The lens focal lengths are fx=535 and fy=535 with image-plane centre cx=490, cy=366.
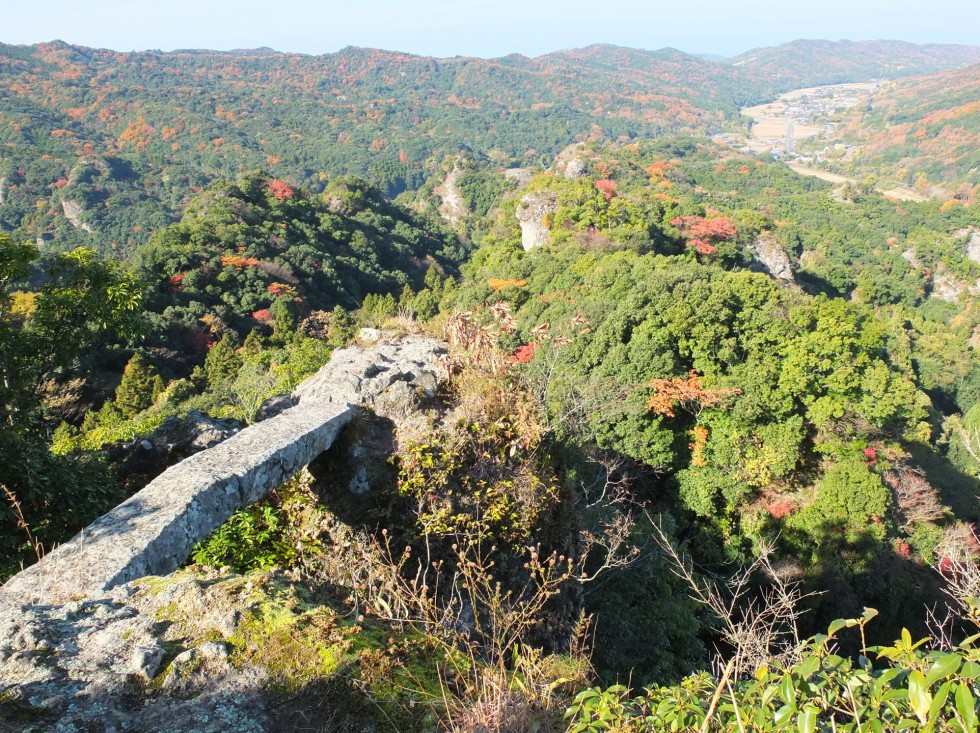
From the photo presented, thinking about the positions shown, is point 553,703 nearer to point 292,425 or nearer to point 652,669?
point 292,425

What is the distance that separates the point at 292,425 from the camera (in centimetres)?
534

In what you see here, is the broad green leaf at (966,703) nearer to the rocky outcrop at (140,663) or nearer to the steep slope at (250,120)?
the rocky outcrop at (140,663)

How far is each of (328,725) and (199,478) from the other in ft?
8.81

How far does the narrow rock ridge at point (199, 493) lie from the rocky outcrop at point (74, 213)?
6849cm

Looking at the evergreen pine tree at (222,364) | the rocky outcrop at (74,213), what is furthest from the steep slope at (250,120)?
the evergreen pine tree at (222,364)

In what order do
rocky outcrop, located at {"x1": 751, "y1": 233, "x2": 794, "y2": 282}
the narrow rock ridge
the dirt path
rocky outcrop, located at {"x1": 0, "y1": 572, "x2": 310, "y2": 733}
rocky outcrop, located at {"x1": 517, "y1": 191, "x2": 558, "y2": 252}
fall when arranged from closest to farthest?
rocky outcrop, located at {"x1": 0, "y1": 572, "x2": 310, "y2": 733} → the narrow rock ridge → rocky outcrop, located at {"x1": 517, "y1": 191, "x2": 558, "y2": 252} → rocky outcrop, located at {"x1": 751, "y1": 233, "x2": 794, "y2": 282} → the dirt path

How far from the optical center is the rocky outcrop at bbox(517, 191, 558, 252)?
3022 centimetres

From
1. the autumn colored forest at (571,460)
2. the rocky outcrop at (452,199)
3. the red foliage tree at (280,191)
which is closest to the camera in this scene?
the autumn colored forest at (571,460)

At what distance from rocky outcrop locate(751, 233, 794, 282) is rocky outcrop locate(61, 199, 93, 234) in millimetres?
65577

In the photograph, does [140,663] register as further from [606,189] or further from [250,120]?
[250,120]

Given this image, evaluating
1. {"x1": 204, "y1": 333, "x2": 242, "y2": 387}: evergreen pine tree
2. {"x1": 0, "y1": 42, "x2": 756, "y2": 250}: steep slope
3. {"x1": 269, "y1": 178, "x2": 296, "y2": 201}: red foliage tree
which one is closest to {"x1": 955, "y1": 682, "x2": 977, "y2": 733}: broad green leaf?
{"x1": 204, "y1": 333, "x2": 242, "y2": 387}: evergreen pine tree

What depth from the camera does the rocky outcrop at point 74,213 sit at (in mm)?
58312

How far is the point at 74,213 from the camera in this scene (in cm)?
5903

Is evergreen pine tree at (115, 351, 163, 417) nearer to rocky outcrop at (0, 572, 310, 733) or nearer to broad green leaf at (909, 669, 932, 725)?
rocky outcrop at (0, 572, 310, 733)
